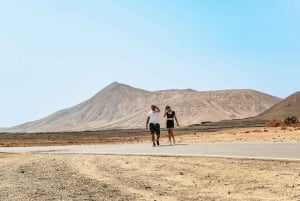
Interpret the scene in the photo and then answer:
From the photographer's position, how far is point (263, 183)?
12.8 metres

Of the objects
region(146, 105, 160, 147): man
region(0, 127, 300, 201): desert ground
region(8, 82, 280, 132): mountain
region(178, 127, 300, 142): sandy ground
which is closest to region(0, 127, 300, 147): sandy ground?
region(178, 127, 300, 142): sandy ground

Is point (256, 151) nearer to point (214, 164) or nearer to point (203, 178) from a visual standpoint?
point (214, 164)

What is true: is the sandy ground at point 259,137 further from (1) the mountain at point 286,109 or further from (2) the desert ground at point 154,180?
(1) the mountain at point 286,109

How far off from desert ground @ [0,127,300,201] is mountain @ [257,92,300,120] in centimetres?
8589

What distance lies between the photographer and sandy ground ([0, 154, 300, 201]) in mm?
11492

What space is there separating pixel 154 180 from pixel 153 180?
0.02 metres

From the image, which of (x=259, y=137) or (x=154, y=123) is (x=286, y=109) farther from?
(x=154, y=123)

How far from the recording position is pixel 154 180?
13695mm

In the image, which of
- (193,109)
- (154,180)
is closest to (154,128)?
(154,180)

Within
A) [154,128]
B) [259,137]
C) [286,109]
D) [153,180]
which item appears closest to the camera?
[153,180]

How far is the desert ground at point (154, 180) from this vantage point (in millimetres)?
11492

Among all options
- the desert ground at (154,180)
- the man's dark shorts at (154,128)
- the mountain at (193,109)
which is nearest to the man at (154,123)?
the man's dark shorts at (154,128)

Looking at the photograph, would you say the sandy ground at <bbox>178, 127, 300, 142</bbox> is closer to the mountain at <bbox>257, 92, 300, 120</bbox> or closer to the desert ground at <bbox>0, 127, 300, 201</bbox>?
the desert ground at <bbox>0, 127, 300, 201</bbox>

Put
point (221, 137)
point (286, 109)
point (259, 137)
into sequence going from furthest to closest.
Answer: point (286, 109)
point (221, 137)
point (259, 137)
